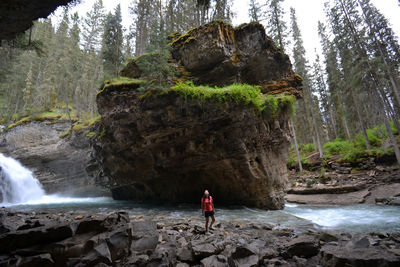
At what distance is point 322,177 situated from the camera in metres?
18.0

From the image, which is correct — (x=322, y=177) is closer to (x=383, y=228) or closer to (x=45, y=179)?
(x=383, y=228)

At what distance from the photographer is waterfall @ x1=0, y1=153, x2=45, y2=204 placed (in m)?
18.0

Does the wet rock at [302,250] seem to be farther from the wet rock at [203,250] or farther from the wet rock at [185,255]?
the wet rock at [185,255]

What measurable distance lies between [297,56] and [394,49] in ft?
34.9

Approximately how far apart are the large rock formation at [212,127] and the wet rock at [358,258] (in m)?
7.43

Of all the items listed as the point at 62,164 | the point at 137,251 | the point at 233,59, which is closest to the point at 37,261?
the point at 137,251

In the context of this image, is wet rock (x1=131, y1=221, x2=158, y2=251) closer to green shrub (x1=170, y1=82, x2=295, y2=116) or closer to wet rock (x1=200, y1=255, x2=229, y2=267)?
wet rock (x1=200, y1=255, x2=229, y2=267)

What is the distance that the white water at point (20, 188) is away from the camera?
1791 cm

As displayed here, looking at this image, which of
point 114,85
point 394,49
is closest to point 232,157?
point 114,85

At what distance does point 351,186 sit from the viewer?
14.7 metres

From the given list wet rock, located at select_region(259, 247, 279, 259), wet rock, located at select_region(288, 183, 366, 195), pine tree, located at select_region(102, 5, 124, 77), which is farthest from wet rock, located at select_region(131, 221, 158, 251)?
pine tree, located at select_region(102, 5, 124, 77)

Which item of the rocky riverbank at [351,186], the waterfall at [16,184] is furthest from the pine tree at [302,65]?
the waterfall at [16,184]

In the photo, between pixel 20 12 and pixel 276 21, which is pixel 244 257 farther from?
pixel 276 21

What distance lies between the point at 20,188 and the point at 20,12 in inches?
868
